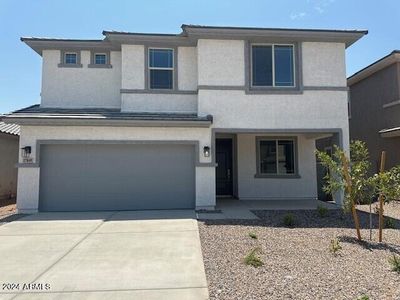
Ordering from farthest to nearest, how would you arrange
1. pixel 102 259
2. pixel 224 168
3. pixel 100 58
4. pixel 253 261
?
pixel 224 168 < pixel 100 58 < pixel 102 259 < pixel 253 261

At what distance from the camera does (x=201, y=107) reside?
12156mm

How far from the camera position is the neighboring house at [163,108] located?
37.9 feet

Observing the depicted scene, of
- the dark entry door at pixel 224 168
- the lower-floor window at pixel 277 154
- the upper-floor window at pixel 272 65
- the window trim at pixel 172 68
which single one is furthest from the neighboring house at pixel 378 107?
the window trim at pixel 172 68

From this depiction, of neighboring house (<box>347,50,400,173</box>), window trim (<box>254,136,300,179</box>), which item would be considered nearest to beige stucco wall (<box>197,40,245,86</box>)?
window trim (<box>254,136,300,179</box>)

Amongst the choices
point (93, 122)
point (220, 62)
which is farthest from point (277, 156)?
point (93, 122)

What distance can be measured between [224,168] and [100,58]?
24.7 ft

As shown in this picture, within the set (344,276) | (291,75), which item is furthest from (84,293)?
(291,75)

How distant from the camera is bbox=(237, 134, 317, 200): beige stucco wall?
1496 centimetres

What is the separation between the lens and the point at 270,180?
15.0 meters

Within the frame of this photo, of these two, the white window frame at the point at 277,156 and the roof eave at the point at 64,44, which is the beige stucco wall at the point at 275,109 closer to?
the white window frame at the point at 277,156

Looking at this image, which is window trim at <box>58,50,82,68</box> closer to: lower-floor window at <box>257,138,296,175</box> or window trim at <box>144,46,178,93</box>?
window trim at <box>144,46,178,93</box>

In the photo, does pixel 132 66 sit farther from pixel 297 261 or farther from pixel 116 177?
pixel 297 261

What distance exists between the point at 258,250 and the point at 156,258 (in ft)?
6.76

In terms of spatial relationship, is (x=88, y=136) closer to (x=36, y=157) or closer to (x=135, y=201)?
(x=36, y=157)
